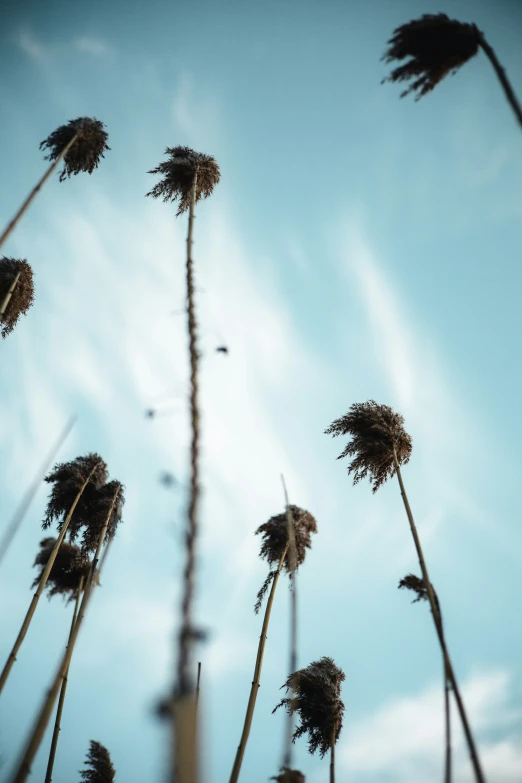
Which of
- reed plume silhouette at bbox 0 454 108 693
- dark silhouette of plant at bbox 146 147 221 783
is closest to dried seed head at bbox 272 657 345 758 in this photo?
reed plume silhouette at bbox 0 454 108 693

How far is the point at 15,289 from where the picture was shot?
10.3 m

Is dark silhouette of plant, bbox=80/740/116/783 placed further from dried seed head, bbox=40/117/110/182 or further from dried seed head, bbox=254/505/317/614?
dried seed head, bbox=40/117/110/182

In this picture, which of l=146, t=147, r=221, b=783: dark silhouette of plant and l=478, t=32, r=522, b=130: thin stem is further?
l=478, t=32, r=522, b=130: thin stem

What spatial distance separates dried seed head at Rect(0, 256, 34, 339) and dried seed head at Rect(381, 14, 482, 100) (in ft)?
29.0

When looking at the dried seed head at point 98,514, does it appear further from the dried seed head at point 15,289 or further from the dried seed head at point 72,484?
A: the dried seed head at point 15,289

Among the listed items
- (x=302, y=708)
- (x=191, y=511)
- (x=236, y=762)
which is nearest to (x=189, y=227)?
(x=191, y=511)

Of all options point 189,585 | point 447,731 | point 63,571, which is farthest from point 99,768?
point 189,585

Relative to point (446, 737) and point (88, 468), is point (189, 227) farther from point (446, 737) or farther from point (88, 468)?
point (446, 737)

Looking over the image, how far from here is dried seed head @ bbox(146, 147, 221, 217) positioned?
336 inches

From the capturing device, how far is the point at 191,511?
3.09 metres

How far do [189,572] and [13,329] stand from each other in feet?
34.3

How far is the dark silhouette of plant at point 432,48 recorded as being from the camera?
667 cm

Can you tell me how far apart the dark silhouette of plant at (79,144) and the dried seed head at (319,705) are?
12617mm

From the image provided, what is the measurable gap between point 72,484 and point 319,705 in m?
8.00
